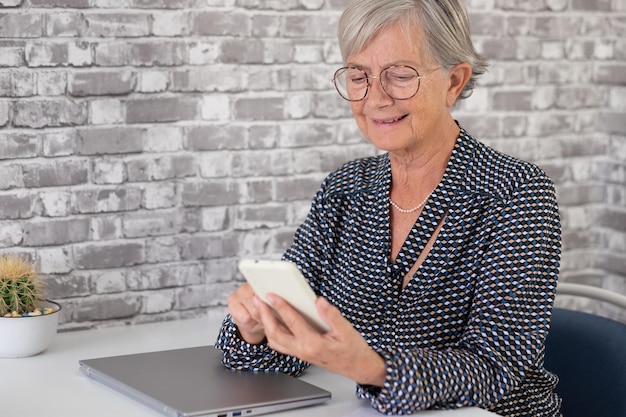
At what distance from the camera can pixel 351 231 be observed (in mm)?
1869

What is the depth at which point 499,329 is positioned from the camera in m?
1.55

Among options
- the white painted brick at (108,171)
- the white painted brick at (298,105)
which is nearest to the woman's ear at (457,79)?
the white painted brick at (298,105)

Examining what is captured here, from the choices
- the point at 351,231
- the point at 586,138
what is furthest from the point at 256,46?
the point at 586,138

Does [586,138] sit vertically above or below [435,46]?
below

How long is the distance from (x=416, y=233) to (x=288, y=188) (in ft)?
2.54

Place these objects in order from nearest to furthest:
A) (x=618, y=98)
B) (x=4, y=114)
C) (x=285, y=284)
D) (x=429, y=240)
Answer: (x=285, y=284)
(x=429, y=240)
(x=4, y=114)
(x=618, y=98)

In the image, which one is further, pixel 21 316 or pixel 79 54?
pixel 79 54

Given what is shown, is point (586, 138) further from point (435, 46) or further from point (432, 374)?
point (432, 374)

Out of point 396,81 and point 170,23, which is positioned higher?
point 170,23

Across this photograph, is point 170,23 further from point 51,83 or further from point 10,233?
point 10,233

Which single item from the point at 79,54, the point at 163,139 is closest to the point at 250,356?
the point at 163,139

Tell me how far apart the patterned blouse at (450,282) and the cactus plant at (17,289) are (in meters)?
0.42

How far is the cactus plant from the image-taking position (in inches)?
73.6

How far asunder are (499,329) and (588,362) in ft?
1.49
